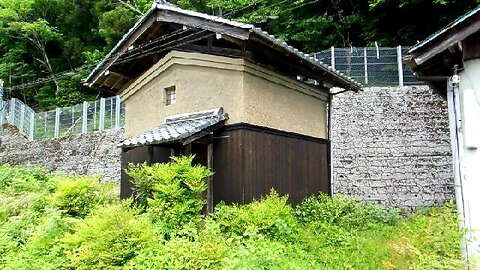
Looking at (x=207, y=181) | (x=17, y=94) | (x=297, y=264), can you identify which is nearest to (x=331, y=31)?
(x=207, y=181)

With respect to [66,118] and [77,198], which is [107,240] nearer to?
[77,198]

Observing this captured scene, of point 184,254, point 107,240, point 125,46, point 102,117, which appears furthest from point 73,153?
point 184,254

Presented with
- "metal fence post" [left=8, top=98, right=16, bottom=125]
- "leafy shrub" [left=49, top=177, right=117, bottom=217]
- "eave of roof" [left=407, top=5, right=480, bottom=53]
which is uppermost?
"metal fence post" [left=8, top=98, right=16, bottom=125]

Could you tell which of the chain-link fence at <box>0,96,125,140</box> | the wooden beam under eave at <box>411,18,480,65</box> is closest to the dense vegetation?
the wooden beam under eave at <box>411,18,480,65</box>

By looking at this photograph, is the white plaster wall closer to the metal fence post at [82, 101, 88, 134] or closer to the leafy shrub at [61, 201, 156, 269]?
the leafy shrub at [61, 201, 156, 269]

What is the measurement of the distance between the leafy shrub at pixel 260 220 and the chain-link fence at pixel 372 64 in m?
10.6

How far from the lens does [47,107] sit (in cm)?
2984

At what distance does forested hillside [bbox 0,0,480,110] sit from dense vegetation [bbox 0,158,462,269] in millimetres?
8007

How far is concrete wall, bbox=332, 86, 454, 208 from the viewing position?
46.7 ft

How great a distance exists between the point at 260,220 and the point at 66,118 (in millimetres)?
17514

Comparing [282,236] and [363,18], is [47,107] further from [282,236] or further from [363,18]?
[282,236]

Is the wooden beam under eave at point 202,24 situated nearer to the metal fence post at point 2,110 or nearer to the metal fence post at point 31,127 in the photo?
the metal fence post at point 31,127

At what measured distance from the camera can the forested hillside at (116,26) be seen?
Result: 21.6m

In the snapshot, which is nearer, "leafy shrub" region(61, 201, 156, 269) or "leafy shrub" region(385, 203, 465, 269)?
"leafy shrub" region(385, 203, 465, 269)
